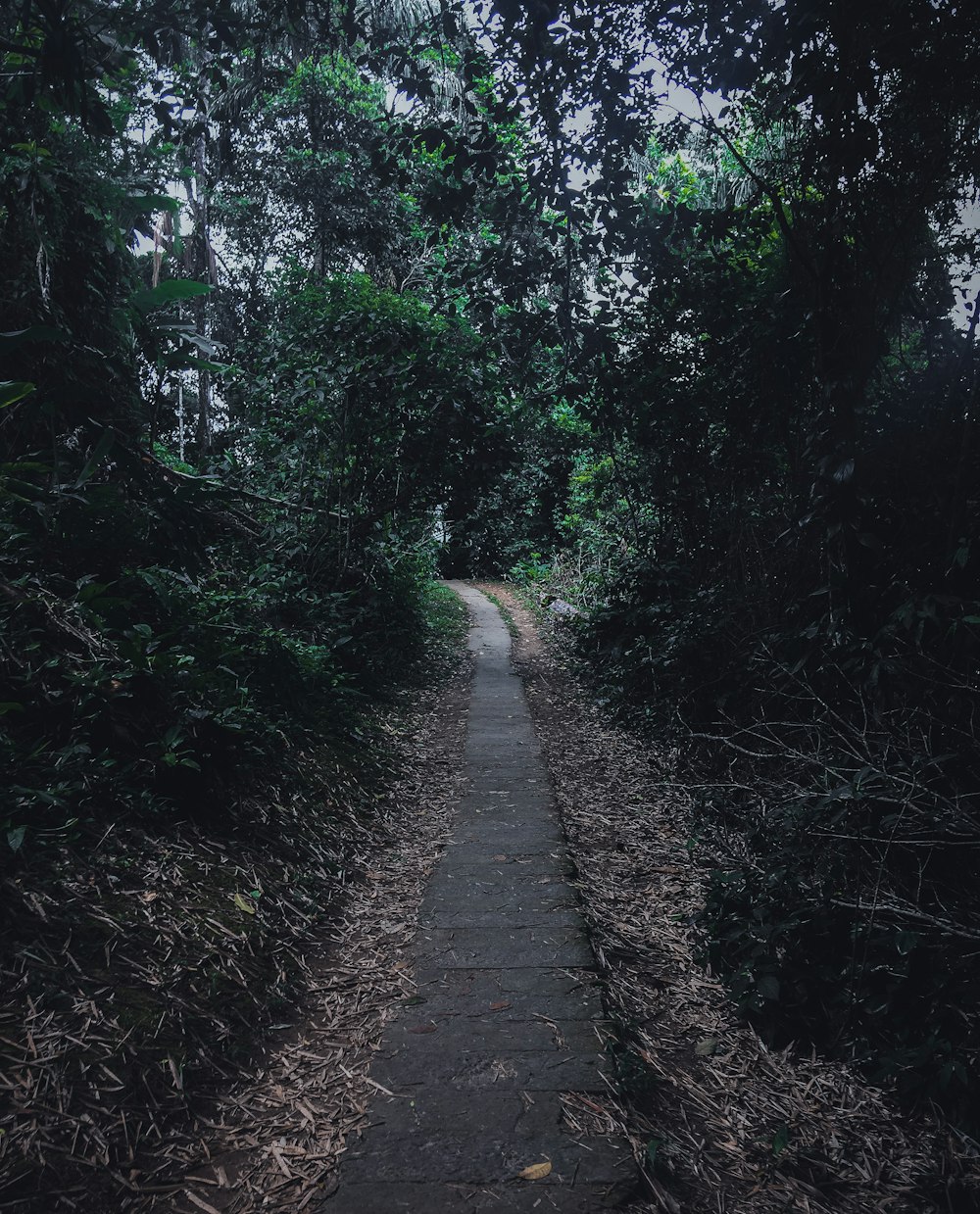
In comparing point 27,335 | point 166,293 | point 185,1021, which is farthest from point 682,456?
point 185,1021

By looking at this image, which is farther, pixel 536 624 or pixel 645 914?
pixel 536 624

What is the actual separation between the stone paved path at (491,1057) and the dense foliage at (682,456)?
0.62 meters

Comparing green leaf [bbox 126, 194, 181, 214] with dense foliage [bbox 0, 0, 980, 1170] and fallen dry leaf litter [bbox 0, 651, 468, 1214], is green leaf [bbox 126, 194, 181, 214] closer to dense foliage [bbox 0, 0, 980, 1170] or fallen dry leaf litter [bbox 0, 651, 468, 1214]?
dense foliage [bbox 0, 0, 980, 1170]

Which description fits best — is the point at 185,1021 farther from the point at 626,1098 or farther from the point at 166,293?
the point at 166,293

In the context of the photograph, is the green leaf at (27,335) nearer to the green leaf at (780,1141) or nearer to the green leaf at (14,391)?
the green leaf at (14,391)

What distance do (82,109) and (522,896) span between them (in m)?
3.24

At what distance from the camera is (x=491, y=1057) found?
207 centimetres

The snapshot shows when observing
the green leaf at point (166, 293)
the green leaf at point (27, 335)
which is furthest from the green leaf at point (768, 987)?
the green leaf at point (166, 293)

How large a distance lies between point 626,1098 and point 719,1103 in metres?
0.35

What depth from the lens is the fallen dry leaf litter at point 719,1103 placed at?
5.85 ft

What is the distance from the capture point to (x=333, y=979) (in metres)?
2.56

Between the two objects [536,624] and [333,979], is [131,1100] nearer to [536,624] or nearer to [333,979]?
[333,979]

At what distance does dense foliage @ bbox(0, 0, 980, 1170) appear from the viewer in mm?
2459

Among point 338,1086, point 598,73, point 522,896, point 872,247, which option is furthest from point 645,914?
point 598,73
